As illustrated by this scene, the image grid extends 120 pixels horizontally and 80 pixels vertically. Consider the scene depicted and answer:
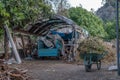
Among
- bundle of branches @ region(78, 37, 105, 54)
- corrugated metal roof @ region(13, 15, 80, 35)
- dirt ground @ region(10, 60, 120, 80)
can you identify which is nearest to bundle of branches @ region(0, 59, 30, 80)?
dirt ground @ region(10, 60, 120, 80)

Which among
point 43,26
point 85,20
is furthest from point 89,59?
point 85,20

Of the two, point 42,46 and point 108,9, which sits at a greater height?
point 108,9

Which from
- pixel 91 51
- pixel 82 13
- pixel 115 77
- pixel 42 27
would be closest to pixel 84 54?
pixel 91 51

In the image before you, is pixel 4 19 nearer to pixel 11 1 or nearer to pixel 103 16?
pixel 11 1

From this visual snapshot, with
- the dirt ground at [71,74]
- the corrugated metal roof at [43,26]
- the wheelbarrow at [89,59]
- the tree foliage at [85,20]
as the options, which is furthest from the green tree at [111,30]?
the wheelbarrow at [89,59]

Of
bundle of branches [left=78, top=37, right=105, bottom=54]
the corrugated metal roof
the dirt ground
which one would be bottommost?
the dirt ground

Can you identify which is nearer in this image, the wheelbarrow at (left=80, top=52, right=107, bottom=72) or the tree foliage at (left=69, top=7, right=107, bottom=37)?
the wheelbarrow at (left=80, top=52, right=107, bottom=72)

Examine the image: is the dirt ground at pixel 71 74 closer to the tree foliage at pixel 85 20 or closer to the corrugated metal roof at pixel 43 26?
the corrugated metal roof at pixel 43 26

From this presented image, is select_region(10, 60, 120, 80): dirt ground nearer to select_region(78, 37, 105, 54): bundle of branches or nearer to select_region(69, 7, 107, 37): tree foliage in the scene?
select_region(78, 37, 105, 54): bundle of branches

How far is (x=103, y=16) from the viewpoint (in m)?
49.8

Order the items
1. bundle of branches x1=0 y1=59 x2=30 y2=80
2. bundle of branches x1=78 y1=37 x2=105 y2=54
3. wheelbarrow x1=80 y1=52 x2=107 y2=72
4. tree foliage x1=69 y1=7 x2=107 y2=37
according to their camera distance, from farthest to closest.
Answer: tree foliage x1=69 y1=7 x2=107 y2=37 → bundle of branches x1=78 y1=37 x2=105 y2=54 → wheelbarrow x1=80 y1=52 x2=107 y2=72 → bundle of branches x1=0 y1=59 x2=30 y2=80

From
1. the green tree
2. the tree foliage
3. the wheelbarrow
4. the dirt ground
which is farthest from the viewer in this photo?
the green tree

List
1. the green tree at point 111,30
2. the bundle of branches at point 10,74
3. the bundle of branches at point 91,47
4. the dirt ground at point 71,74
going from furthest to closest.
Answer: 1. the green tree at point 111,30
2. the bundle of branches at point 91,47
3. the dirt ground at point 71,74
4. the bundle of branches at point 10,74

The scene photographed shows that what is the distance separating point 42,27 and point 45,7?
234 inches
